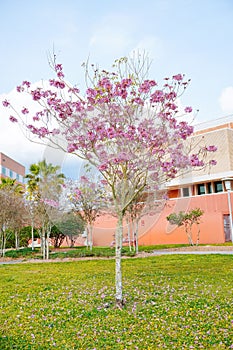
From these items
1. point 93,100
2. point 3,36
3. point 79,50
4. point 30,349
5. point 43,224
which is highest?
point 3,36

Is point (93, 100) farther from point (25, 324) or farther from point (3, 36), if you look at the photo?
point (3, 36)

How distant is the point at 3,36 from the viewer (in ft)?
30.1

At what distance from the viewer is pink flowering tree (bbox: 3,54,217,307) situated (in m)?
6.02

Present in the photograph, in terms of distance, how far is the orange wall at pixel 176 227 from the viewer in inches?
878

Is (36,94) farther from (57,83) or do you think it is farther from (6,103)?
(6,103)

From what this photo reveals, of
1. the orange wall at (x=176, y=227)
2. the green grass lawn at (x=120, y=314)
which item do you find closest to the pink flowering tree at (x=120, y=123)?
the green grass lawn at (x=120, y=314)

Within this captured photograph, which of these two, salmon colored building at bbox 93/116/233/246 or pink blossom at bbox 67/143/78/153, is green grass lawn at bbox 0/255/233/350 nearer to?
pink blossom at bbox 67/143/78/153

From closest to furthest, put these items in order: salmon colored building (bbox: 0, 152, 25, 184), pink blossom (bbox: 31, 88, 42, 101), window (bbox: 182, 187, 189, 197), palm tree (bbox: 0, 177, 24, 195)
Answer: pink blossom (bbox: 31, 88, 42, 101) → palm tree (bbox: 0, 177, 24, 195) → window (bbox: 182, 187, 189, 197) → salmon colored building (bbox: 0, 152, 25, 184)

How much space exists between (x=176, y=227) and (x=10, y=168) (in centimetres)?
3508

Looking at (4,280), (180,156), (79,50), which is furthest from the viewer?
(4,280)

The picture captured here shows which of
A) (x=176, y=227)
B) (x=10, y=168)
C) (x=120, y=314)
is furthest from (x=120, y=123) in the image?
(x=10, y=168)

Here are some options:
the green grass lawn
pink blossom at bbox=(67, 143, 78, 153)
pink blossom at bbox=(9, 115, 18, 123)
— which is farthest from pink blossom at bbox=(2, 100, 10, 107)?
the green grass lawn

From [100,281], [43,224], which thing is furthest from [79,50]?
[43,224]

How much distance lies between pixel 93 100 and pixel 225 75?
495 cm
